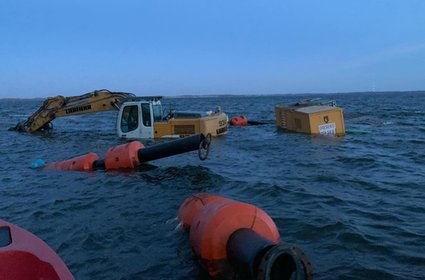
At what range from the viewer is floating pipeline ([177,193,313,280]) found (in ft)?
12.5

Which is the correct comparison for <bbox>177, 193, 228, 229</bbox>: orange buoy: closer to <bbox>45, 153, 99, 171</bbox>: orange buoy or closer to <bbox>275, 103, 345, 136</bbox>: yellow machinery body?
<bbox>45, 153, 99, 171</bbox>: orange buoy

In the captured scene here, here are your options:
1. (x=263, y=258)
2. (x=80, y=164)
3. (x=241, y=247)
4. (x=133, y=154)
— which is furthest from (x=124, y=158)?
(x=263, y=258)

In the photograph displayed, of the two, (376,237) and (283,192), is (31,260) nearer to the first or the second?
(376,237)

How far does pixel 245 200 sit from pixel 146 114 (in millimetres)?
10770

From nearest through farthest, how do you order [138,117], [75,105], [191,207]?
[191,207]
[138,117]
[75,105]

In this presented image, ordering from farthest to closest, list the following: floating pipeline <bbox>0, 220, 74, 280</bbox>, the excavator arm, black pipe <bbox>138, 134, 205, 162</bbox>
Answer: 1. the excavator arm
2. black pipe <bbox>138, 134, 205, 162</bbox>
3. floating pipeline <bbox>0, 220, 74, 280</bbox>

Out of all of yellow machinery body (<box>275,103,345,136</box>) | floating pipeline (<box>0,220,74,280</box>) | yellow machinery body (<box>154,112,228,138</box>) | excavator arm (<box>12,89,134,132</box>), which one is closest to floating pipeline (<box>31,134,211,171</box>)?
yellow machinery body (<box>154,112,228,138</box>)

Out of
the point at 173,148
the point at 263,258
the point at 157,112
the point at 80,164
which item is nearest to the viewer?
the point at 263,258

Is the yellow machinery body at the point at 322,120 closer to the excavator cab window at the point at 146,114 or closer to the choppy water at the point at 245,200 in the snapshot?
the choppy water at the point at 245,200

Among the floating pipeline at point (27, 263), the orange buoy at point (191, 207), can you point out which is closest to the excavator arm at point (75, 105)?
the orange buoy at point (191, 207)

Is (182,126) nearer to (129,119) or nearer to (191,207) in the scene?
(129,119)

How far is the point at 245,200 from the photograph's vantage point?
8688 millimetres

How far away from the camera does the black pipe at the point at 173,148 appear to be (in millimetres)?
10477

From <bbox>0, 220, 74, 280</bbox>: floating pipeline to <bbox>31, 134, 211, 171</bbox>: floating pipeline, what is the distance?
6543 millimetres
